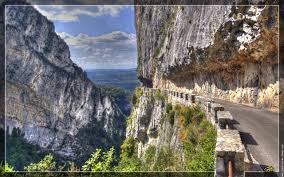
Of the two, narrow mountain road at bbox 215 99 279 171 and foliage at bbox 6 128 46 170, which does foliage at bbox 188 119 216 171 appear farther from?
foliage at bbox 6 128 46 170

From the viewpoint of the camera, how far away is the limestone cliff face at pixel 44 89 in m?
119

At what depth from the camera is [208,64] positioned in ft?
99.3

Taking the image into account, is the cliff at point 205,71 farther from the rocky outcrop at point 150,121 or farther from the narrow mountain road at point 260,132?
the narrow mountain road at point 260,132

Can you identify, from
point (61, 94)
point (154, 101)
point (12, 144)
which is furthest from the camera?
point (61, 94)

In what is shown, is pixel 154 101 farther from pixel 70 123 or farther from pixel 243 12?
pixel 70 123

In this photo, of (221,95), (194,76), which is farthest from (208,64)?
(194,76)

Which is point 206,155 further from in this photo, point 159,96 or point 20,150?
point 20,150

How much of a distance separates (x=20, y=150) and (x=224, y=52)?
9863 centimetres

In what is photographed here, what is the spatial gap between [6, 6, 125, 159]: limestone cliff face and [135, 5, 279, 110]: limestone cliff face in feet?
263

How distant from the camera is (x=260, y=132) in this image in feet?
45.3

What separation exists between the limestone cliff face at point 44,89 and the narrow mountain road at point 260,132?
4172 inches

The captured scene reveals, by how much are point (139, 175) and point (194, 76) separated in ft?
88.8

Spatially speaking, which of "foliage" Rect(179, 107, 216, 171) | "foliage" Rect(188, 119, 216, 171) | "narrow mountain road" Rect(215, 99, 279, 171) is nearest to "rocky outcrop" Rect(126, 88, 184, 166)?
"foliage" Rect(179, 107, 216, 171)

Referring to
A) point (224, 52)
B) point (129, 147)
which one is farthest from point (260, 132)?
point (129, 147)
